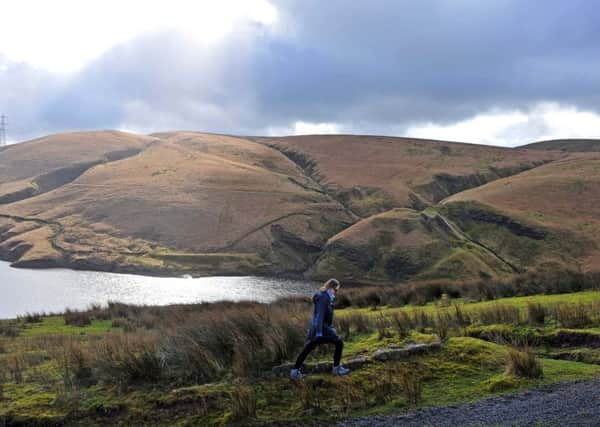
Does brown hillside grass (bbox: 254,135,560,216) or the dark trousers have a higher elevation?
brown hillside grass (bbox: 254,135,560,216)

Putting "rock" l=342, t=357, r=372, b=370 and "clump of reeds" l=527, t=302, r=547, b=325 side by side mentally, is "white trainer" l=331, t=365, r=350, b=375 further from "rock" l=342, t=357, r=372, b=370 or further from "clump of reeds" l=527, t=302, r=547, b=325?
"clump of reeds" l=527, t=302, r=547, b=325

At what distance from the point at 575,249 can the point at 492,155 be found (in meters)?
77.4

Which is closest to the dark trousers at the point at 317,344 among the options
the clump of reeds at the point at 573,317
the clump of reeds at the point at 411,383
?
the clump of reeds at the point at 411,383

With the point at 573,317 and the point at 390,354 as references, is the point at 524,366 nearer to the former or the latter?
the point at 390,354

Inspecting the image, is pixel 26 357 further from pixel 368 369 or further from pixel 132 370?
pixel 368 369

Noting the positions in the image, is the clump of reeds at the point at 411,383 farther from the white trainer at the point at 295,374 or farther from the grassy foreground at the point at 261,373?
the white trainer at the point at 295,374

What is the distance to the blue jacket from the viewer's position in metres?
11.2

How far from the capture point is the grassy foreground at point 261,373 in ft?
33.8

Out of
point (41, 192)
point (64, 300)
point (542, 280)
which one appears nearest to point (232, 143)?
point (41, 192)

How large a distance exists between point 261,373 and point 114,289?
163ft

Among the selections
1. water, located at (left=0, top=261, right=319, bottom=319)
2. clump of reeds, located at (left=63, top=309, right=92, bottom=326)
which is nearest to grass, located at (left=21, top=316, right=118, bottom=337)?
clump of reeds, located at (left=63, top=309, right=92, bottom=326)

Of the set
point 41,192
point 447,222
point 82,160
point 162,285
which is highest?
point 82,160

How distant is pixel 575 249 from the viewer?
64875 mm

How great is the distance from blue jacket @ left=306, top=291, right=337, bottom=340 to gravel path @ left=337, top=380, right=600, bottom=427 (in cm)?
208
